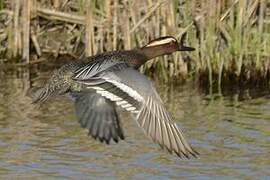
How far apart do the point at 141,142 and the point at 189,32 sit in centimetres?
184

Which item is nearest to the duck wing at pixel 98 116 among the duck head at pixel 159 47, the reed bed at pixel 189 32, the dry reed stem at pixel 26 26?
the duck head at pixel 159 47

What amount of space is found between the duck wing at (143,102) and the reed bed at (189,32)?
3.24 metres

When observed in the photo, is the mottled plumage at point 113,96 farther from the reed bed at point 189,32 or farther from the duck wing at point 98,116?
the reed bed at point 189,32

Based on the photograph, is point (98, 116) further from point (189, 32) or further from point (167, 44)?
point (189, 32)

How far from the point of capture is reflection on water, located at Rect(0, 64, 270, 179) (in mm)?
6770

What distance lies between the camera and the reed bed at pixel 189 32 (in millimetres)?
8922

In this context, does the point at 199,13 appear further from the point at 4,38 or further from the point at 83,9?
the point at 4,38

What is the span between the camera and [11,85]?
9.44m

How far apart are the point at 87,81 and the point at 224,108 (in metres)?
3.11

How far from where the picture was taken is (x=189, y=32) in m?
9.05

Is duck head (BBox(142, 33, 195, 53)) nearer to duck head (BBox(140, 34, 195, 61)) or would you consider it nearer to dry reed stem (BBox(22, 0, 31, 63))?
duck head (BBox(140, 34, 195, 61))

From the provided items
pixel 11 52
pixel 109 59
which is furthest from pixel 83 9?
pixel 109 59

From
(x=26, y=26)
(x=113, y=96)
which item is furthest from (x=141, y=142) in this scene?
(x=26, y=26)

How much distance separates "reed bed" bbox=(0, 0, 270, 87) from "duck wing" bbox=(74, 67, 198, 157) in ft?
10.6
